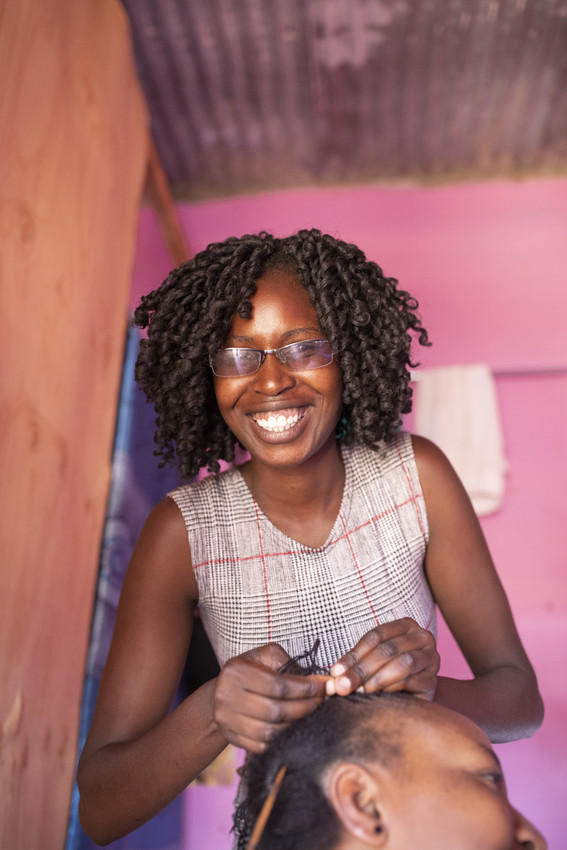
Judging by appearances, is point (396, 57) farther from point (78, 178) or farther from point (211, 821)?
point (211, 821)

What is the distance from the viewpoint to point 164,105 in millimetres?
3287

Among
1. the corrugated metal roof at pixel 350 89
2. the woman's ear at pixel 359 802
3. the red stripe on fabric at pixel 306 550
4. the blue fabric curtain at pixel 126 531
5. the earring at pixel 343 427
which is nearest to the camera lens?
the woman's ear at pixel 359 802

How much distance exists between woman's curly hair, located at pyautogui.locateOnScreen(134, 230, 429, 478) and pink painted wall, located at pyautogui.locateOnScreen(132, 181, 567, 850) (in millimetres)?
1578

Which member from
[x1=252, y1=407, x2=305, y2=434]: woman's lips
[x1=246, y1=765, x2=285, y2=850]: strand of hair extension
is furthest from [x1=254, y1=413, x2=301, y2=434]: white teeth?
[x1=246, y1=765, x2=285, y2=850]: strand of hair extension

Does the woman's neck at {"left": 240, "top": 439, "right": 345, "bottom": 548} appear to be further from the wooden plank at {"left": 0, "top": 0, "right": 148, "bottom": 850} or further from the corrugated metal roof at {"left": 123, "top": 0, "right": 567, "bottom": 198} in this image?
the corrugated metal roof at {"left": 123, "top": 0, "right": 567, "bottom": 198}

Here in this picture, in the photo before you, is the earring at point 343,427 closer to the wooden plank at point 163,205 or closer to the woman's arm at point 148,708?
the woman's arm at point 148,708

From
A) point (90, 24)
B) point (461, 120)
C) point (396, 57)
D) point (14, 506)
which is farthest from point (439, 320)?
point (14, 506)

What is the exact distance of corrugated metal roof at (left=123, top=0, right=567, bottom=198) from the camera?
9.34 feet

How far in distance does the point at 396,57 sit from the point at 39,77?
1928 mm

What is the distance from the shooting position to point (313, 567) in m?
1.52

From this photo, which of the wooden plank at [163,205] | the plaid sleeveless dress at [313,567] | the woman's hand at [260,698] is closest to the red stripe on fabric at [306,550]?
the plaid sleeveless dress at [313,567]

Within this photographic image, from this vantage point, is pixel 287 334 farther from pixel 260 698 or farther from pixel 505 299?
pixel 505 299

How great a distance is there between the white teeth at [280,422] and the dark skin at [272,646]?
0.03ft

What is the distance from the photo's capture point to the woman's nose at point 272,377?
1.38m
